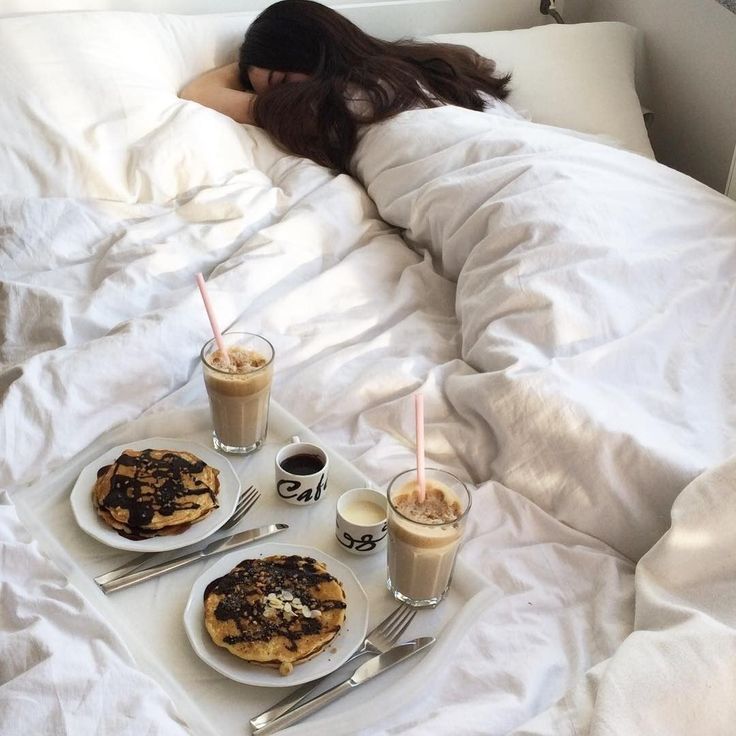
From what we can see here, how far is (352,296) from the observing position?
1319mm

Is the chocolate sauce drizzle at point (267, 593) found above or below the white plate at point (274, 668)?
above

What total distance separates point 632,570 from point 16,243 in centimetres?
100

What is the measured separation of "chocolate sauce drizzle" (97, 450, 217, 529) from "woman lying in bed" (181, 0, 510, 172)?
2.62 feet

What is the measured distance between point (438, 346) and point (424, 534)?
45 centimetres

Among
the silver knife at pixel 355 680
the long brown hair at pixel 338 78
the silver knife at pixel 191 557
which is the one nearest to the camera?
the silver knife at pixel 355 680

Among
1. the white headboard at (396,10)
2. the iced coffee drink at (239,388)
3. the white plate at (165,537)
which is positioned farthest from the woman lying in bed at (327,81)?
the white plate at (165,537)

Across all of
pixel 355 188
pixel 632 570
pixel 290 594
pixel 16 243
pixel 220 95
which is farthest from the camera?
pixel 220 95

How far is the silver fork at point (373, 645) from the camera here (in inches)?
30.0

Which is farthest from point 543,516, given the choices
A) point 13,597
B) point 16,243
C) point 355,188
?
point 16,243

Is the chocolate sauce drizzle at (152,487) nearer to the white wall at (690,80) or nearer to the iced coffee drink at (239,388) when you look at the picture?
the iced coffee drink at (239,388)

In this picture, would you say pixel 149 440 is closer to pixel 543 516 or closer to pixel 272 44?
pixel 543 516

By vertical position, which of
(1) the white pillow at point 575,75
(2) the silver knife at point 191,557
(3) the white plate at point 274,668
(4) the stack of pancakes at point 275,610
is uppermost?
(1) the white pillow at point 575,75

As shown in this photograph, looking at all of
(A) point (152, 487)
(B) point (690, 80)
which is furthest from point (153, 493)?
(B) point (690, 80)

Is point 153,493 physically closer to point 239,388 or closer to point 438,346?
point 239,388
